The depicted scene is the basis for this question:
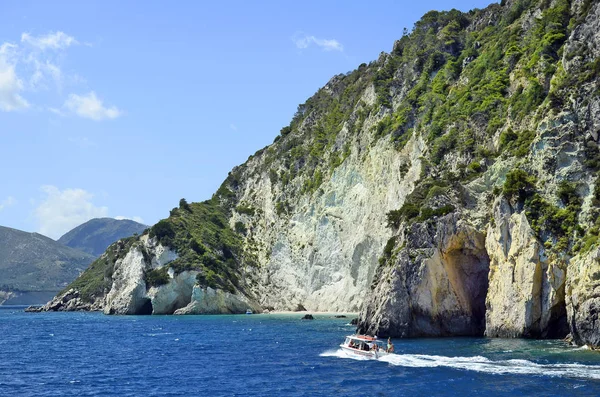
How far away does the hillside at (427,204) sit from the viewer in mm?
57844

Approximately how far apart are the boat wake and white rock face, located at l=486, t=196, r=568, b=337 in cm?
1181

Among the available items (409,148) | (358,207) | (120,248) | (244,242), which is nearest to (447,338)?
(409,148)

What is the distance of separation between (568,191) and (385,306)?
20144mm

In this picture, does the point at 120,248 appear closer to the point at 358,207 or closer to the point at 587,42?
the point at 358,207

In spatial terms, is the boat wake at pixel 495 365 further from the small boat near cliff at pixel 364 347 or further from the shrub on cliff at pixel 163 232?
the shrub on cliff at pixel 163 232

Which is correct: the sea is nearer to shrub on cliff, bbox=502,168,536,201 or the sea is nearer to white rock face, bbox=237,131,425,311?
shrub on cliff, bbox=502,168,536,201

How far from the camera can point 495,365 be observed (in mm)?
44125

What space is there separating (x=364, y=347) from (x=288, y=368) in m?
8.36

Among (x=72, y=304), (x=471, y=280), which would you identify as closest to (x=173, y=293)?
(x=72, y=304)

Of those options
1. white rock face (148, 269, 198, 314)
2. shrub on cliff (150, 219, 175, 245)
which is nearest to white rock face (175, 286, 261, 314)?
white rock face (148, 269, 198, 314)

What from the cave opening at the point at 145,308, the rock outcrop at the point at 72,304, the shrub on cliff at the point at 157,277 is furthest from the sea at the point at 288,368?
the rock outcrop at the point at 72,304

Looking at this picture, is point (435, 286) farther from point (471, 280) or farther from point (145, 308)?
point (145, 308)

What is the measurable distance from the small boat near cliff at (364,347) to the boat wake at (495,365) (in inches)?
24.6

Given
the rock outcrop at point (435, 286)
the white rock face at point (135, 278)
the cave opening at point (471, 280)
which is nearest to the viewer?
the rock outcrop at point (435, 286)
